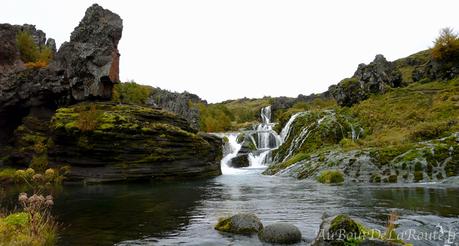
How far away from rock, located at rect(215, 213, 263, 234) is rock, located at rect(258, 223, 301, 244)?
3.79ft

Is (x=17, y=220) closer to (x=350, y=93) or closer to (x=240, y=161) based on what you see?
(x=240, y=161)

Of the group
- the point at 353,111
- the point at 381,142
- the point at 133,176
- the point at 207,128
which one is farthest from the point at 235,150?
the point at 207,128

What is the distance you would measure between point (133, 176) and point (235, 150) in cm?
3045

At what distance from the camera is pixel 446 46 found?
65375 mm

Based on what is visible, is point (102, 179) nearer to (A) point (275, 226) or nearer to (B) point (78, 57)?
(B) point (78, 57)

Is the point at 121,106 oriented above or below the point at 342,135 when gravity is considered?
above

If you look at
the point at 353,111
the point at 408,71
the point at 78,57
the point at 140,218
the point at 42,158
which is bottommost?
the point at 140,218

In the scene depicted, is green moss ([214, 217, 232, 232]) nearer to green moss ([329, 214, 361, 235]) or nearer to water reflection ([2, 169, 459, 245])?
water reflection ([2, 169, 459, 245])

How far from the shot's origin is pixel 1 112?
215 ft

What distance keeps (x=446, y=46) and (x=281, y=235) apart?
6231 cm

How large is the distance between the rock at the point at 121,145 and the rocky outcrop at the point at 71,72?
18.1ft

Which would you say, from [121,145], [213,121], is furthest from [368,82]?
[213,121]

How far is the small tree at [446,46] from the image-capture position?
65.1m

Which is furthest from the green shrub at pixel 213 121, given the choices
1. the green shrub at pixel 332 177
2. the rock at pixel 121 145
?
the green shrub at pixel 332 177
